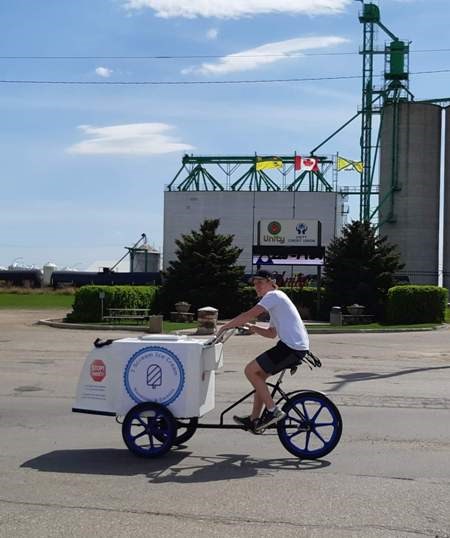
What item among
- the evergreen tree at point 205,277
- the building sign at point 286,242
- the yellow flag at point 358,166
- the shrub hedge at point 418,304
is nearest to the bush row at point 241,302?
the shrub hedge at point 418,304

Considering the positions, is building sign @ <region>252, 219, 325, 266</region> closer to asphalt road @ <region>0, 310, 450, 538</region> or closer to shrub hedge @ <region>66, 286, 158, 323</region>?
shrub hedge @ <region>66, 286, 158, 323</region>

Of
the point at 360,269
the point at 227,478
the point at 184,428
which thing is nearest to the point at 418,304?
the point at 360,269

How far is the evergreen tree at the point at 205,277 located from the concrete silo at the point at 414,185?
3545 cm

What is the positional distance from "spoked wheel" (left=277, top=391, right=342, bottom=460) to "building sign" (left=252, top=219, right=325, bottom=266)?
3363 centimetres

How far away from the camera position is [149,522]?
18.5 ft

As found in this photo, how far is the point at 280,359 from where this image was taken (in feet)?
25.0

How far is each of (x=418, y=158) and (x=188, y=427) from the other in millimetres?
67377

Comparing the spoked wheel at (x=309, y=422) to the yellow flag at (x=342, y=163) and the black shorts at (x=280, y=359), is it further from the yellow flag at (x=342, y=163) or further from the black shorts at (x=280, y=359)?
the yellow flag at (x=342, y=163)

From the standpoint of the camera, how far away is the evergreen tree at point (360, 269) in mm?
38844

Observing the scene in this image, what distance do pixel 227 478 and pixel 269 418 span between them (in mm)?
870

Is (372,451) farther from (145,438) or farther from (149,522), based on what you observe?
(149,522)

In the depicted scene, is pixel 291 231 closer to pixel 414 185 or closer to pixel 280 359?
pixel 414 185

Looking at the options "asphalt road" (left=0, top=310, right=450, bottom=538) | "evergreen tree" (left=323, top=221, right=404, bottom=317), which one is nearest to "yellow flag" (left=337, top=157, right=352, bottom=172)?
"evergreen tree" (left=323, top=221, right=404, bottom=317)

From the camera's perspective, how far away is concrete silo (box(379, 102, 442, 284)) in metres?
71.4
